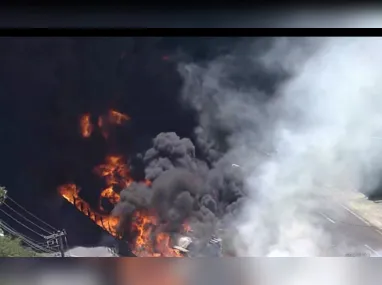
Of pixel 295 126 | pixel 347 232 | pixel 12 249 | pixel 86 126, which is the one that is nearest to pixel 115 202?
pixel 86 126

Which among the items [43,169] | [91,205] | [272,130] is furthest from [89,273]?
[272,130]

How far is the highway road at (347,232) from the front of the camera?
108 inches

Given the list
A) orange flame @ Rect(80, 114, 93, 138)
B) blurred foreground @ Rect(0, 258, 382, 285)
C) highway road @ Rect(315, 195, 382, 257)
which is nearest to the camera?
blurred foreground @ Rect(0, 258, 382, 285)

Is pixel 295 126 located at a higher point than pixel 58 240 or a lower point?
higher

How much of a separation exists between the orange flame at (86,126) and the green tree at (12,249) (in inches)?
26.9

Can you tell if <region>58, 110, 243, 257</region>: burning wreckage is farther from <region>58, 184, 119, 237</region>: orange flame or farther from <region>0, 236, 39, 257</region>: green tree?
<region>0, 236, 39, 257</region>: green tree

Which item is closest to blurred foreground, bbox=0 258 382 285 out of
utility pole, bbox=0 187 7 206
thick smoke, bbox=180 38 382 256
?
thick smoke, bbox=180 38 382 256

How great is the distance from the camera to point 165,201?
9.20ft

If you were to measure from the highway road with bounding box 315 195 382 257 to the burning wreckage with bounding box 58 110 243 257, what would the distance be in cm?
50

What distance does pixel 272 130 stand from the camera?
9.35ft

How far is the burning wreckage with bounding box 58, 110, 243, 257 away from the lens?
2783 mm

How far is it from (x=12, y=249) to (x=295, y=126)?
1691 millimetres

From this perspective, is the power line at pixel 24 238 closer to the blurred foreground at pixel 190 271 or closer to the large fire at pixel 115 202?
the blurred foreground at pixel 190 271

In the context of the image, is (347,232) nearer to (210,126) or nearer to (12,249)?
(210,126)
